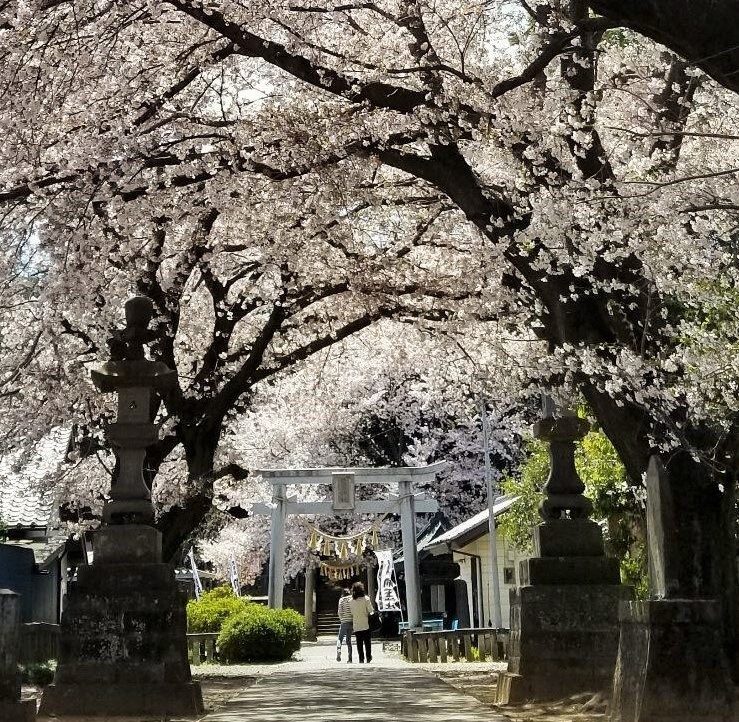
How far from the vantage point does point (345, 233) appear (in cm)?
1533

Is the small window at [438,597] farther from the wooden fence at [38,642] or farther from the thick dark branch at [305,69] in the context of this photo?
the thick dark branch at [305,69]

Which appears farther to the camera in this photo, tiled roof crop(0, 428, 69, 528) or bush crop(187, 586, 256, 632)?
bush crop(187, 586, 256, 632)

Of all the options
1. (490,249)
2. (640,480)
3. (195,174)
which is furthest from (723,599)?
(195,174)

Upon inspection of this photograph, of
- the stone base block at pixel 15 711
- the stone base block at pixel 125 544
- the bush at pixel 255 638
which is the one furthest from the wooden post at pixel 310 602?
the stone base block at pixel 15 711

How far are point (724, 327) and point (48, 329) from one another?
802 centimetres

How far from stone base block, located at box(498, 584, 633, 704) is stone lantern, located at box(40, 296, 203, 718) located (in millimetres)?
3377

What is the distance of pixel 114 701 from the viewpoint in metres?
11.1

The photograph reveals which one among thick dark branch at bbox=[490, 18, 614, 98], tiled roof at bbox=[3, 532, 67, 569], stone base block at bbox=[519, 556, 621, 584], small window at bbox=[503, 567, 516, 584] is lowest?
stone base block at bbox=[519, 556, 621, 584]

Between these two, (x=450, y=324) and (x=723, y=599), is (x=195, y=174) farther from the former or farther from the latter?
(x=723, y=599)

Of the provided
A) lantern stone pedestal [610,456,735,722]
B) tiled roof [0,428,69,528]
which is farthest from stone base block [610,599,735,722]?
tiled roof [0,428,69,528]

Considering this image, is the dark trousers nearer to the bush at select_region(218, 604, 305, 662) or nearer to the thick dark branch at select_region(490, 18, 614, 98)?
the bush at select_region(218, 604, 305, 662)

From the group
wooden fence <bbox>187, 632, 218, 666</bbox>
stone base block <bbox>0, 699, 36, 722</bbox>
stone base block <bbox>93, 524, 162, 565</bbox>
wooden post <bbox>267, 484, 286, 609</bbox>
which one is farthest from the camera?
wooden post <bbox>267, 484, 286, 609</bbox>

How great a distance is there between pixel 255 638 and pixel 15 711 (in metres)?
17.4

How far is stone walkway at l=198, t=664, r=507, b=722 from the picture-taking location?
1080 centimetres
